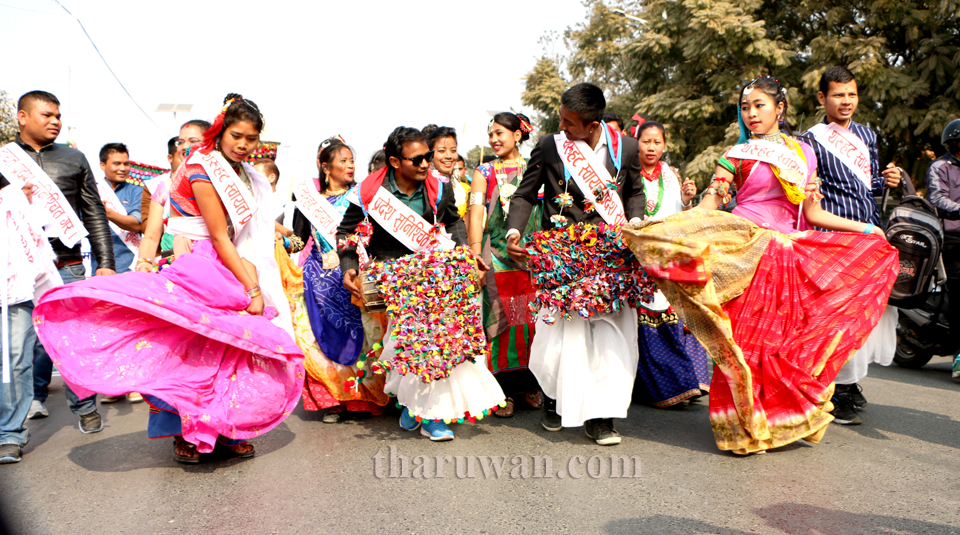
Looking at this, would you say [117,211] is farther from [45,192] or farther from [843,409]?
[843,409]

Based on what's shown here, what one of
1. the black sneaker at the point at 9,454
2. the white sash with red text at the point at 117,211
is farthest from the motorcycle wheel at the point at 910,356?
the white sash with red text at the point at 117,211

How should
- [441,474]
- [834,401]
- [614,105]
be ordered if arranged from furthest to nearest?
[614,105], [834,401], [441,474]

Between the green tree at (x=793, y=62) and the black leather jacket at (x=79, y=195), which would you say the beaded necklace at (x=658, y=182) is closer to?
the black leather jacket at (x=79, y=195)

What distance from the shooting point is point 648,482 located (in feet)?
11.5

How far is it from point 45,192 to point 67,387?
4.04 ft

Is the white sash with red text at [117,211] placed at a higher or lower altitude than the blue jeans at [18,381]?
higher

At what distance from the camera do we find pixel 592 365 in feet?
13.7

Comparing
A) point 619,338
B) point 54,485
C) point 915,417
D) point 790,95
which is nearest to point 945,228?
point 915,417

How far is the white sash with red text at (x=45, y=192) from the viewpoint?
4.45m

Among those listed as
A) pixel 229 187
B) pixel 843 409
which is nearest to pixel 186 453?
pixel 229 187

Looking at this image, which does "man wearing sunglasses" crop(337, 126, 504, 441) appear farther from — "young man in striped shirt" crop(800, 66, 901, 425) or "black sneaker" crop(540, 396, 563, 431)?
"young man in striped shirt" crop(800, 66, 901, 425)

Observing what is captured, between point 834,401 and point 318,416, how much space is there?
11.3 ft

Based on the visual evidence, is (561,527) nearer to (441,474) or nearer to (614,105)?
(441,474)

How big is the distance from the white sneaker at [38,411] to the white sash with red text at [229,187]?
99.2 inches
